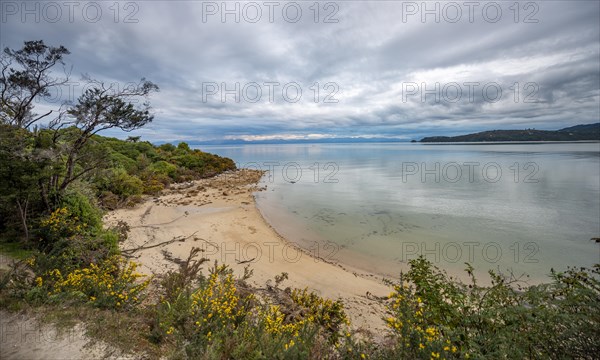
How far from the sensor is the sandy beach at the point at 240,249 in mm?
7527

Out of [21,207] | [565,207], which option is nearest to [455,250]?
[565,207]

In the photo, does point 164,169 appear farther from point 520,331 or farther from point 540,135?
point 540,135

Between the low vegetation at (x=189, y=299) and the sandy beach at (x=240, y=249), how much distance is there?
2.57ft

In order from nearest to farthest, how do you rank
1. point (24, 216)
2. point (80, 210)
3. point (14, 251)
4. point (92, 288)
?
1. point (92, 288)
2. point (14, 251)
3. point (24, 216)
4. point (80, 210)

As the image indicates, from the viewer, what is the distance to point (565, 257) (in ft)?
31.6

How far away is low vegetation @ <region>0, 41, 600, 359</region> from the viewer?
10.7 ft

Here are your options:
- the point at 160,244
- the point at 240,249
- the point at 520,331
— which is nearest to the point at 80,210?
the point at 160,244

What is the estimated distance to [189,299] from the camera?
480 cm

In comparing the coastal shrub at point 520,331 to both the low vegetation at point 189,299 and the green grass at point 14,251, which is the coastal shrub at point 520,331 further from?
the green grass at point 14,251

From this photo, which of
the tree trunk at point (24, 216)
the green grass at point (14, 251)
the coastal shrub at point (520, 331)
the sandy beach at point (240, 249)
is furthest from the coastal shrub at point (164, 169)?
the coastal shrub at point (520, 331)

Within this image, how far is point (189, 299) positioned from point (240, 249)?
18.1ft

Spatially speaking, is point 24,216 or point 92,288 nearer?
point 92,288

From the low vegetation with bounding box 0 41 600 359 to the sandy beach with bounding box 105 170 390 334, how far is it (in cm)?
78

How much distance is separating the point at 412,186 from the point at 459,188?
4153mm
